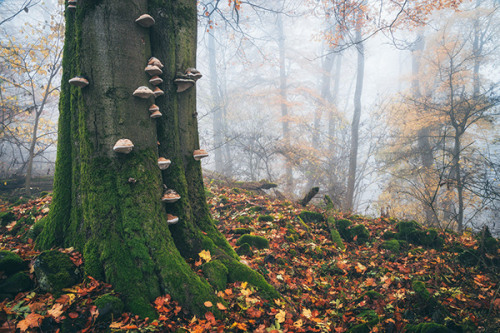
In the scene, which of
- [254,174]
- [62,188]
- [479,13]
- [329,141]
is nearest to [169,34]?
[62,188]

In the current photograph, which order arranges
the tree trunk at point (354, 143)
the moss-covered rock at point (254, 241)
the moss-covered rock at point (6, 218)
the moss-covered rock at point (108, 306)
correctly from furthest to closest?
the tree trunk at point (354, 143), the moss-covered rock at point (254, 241), the moss-covered rock at point (6, 218), the moss-covered rock at point (108, 306)

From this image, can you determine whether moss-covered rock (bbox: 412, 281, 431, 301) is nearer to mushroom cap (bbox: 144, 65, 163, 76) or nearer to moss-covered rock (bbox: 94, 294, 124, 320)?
moss-covered rock (bbox: 94, 294, 124, 320)

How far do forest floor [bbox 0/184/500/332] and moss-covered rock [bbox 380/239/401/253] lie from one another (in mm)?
19

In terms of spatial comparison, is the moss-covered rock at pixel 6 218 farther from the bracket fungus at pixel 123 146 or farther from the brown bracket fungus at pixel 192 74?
the brown bracket fungus at pixel 192 74

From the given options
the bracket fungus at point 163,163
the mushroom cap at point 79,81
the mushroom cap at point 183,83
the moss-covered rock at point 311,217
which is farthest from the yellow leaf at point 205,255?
the moss-covered rock at point 311,217

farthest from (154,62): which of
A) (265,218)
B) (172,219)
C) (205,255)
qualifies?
(265,218)

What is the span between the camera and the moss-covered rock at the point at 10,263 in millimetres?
2477

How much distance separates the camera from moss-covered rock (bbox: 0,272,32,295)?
7.64 ft

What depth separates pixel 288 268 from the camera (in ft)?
12.9

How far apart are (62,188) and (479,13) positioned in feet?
87.5

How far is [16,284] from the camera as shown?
2371 mm

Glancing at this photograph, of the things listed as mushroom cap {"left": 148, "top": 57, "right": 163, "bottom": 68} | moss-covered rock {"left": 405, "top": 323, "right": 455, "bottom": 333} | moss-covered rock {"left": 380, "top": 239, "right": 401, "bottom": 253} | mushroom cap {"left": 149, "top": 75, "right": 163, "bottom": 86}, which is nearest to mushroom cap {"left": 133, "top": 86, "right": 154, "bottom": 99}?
mushroom cap {"left": 149, "top": 75, "right": 163, "bottom": 86}

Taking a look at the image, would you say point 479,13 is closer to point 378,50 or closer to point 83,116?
point 378,50

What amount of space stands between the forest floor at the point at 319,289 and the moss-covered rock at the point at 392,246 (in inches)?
0.7
